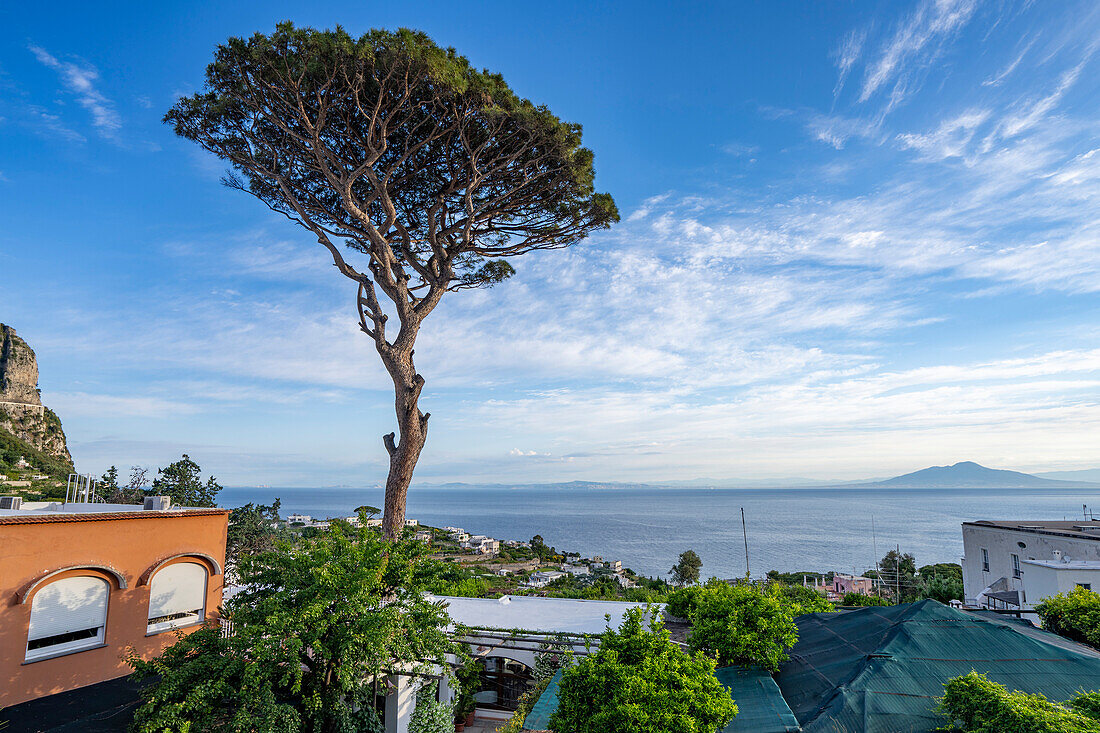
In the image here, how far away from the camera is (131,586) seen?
311 inches

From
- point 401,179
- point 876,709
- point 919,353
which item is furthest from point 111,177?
point 919,353

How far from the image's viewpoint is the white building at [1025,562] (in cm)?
1414

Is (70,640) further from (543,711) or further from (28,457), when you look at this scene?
(28,457)

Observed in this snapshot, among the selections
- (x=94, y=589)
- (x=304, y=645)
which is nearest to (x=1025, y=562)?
(x=304, y=645)

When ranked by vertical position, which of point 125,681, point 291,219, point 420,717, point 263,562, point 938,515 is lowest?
point 938,515

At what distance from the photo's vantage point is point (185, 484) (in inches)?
712

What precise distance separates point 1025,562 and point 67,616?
2225cm

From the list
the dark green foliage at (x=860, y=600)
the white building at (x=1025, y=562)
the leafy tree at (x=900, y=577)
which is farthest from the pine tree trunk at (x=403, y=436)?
the leafy tree at (x=900, y=577)

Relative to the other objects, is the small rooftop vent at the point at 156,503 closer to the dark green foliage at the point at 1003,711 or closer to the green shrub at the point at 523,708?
the green shrub at the point at 523,708

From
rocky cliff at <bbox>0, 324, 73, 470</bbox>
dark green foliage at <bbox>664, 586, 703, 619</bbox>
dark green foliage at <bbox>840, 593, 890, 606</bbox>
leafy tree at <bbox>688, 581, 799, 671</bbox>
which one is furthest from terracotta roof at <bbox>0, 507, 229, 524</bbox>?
rocky cliff at <bbox>0, 324, 73, 470</bbox>

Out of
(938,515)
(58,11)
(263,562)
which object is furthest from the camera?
(938,515)

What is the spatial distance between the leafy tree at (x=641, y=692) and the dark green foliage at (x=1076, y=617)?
23.1 ft

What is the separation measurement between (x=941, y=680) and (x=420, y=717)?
704 cm

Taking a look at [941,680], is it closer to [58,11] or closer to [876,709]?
[876,709]
